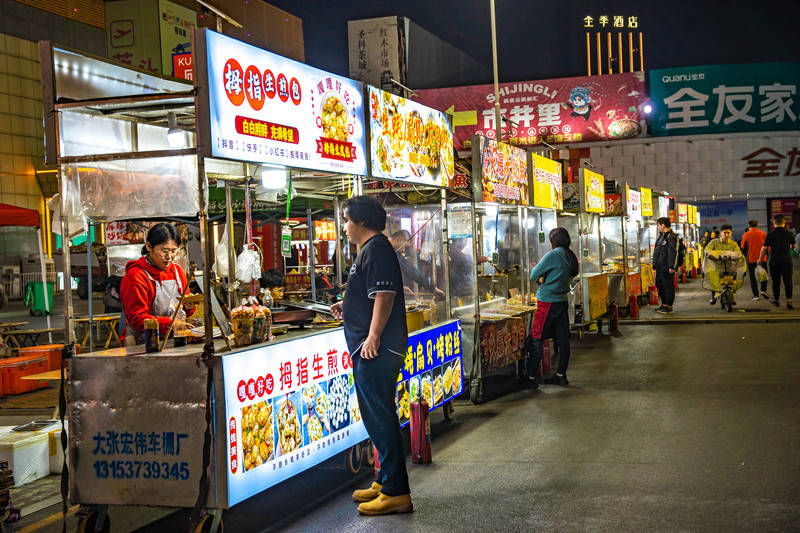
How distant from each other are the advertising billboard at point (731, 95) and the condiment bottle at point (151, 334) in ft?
109

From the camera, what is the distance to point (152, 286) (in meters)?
6.05

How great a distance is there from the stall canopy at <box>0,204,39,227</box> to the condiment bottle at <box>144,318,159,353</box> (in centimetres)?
818

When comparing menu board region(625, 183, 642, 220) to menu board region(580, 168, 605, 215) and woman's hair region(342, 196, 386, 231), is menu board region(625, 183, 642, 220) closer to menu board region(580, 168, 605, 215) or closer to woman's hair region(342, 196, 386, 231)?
menu board region(580, 168, 605, 215)

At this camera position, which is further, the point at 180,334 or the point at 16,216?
the point at 16,216

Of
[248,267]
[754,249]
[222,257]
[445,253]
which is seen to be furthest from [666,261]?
[248,267]

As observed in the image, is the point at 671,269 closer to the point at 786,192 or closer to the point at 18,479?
the point at 18,479

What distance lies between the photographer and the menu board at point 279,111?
4.86 metres

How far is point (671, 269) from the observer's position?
17.3 metres

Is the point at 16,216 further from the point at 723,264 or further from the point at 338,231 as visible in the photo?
the point at 723,264

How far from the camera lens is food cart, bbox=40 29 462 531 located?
4.79 meters

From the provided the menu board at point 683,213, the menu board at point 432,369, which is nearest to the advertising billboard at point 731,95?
the menu board at point 683,213

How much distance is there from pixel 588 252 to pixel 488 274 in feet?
19.3

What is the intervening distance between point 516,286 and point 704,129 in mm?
25082

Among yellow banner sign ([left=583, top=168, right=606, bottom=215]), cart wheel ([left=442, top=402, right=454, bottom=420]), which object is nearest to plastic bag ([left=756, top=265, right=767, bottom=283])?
yellow banner sign ([left=583, top=168, right=606, bottom=215])
